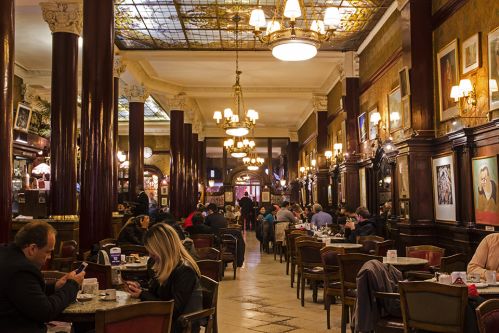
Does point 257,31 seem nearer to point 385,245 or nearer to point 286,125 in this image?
point 385,245

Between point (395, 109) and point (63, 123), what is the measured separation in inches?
243

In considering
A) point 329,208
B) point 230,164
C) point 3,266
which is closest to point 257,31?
point 3,266

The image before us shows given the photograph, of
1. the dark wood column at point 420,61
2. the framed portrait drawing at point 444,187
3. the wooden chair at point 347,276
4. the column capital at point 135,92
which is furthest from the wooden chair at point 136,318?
the column capital at point 135,92

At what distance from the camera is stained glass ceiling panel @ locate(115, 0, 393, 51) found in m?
11.3

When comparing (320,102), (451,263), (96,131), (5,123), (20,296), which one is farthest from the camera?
(320,102)

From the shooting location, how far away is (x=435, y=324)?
3.84 m

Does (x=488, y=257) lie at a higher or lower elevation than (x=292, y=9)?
lower

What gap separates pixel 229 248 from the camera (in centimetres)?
1093

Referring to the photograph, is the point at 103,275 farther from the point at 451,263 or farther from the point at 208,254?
the point at 451,263

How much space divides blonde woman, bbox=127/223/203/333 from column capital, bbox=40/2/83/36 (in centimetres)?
727

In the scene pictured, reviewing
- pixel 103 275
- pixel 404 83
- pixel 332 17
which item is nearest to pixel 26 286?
pixel 103 275

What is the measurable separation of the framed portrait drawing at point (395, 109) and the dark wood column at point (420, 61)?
3.48 feet

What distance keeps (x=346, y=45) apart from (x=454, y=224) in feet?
24.1

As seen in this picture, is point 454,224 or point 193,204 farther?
point 193,204
